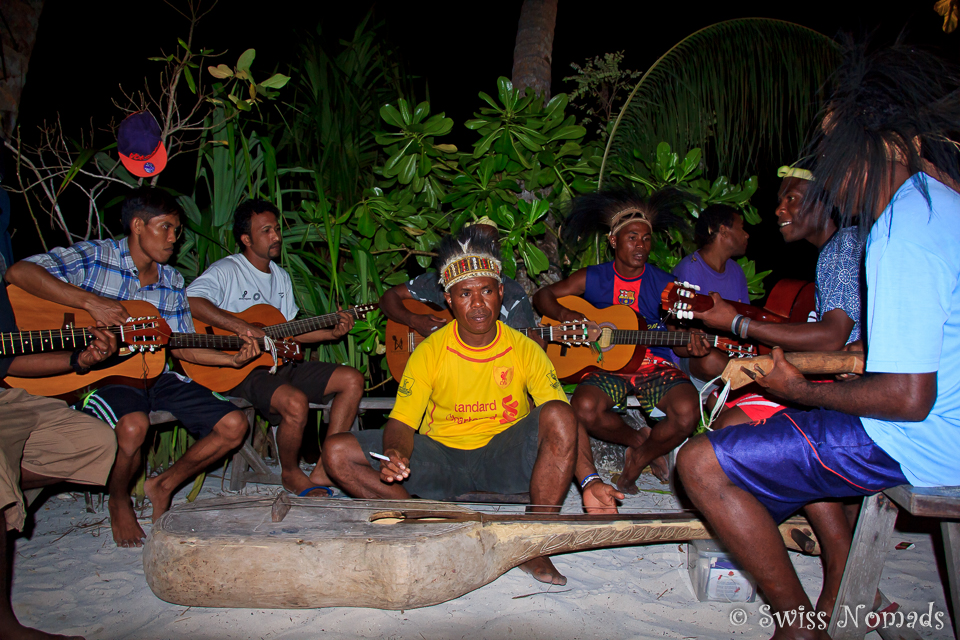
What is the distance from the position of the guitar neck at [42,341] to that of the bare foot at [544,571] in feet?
8.58

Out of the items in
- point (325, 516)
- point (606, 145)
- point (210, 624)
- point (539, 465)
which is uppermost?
point (606, 145)

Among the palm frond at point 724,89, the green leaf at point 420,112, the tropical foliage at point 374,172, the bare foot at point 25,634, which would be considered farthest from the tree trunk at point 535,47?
the bare foot at point 25,634

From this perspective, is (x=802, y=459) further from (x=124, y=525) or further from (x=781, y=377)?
(x=124, y=525)

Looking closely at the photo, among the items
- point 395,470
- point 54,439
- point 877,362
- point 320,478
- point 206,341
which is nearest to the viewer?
point 877,362

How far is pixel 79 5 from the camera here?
5.48m

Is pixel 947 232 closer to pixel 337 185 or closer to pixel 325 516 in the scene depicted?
pixel 325 516

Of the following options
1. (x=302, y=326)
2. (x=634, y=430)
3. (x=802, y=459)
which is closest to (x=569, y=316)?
(x=634, y=430)

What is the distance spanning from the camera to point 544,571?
8.72 ft

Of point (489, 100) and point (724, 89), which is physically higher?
point (724, 89)

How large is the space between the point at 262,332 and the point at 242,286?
414 millimetres

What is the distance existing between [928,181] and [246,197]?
4203mm

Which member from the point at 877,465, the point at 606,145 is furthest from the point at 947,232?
the point at 606,145

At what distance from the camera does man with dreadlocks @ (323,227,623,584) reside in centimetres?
273

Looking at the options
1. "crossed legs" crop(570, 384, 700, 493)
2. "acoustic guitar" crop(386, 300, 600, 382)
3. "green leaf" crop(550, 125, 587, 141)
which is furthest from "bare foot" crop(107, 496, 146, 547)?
"green leaf" crop(550, 125, 587, 141)
